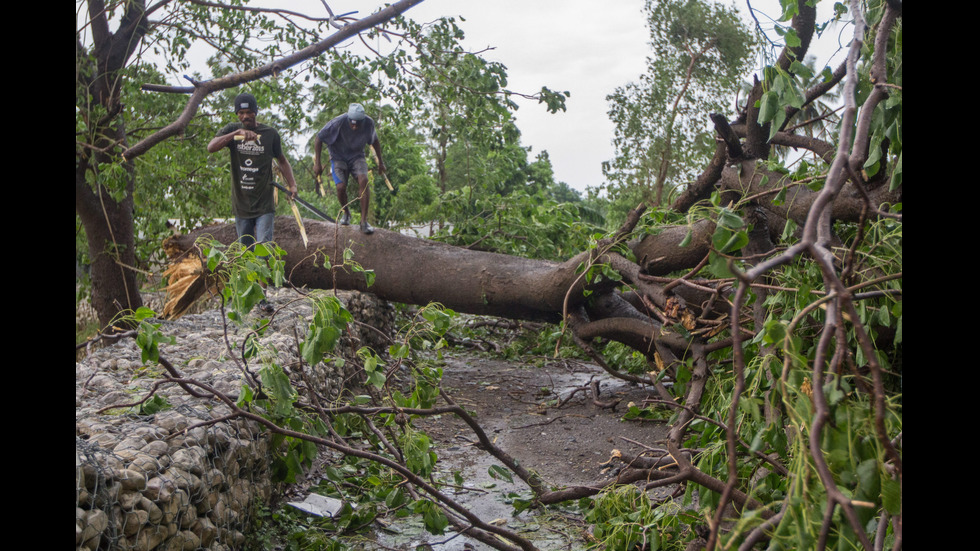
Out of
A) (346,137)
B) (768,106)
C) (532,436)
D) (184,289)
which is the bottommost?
(532,436)

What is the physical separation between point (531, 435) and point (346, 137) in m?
3.00

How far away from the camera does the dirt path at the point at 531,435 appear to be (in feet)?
11.4

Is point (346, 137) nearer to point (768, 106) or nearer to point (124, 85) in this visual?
point (124, 85)

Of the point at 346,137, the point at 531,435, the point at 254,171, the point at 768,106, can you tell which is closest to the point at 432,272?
the point at 346,137

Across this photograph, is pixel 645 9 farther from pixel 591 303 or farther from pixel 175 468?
pixel 175 468

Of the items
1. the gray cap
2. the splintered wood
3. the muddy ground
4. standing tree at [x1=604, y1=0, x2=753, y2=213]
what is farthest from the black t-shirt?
standing tree at [x1=604, y1=0, x2=753, y2=213]

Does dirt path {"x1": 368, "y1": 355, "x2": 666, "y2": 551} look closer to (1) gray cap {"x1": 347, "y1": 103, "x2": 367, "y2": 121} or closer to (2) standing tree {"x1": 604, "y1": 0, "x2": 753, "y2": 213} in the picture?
(1) gray cap {"x1": 347, "y1": 103, "x2": 367, "y2": 121}

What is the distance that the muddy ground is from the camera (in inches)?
136

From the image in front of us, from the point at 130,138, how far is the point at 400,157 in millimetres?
13441

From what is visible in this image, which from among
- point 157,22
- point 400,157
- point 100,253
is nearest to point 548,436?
point 100,253

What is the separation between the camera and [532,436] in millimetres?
5062

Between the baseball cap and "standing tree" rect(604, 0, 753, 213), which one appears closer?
the baseball cap

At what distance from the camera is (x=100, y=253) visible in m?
6.45

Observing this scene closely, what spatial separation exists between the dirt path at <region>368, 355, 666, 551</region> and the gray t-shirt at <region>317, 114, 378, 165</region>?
6.96 feet
